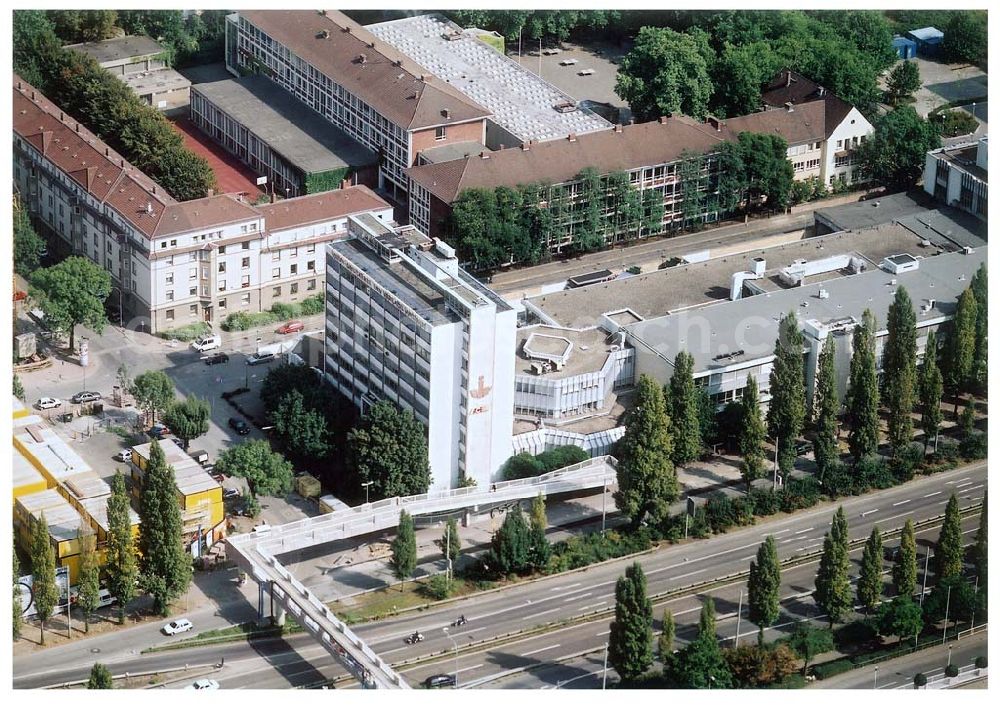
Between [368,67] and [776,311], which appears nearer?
[776,311]

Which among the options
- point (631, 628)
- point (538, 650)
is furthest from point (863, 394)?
point (538, 650)

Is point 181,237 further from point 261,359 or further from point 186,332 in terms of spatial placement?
point 261,359

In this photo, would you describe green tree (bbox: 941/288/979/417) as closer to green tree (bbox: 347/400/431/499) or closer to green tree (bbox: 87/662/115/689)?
green tree (bbox: 347/400/431/499)

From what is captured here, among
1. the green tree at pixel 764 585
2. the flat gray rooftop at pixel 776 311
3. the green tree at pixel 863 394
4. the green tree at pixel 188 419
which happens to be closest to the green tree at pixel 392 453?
the green tree at pixel 188 419

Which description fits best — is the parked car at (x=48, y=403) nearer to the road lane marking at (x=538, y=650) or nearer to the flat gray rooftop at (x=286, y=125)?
the flat gray rooftop at (x=286, y=125)

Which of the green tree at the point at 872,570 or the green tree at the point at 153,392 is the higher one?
the green tree at the point at 153,392

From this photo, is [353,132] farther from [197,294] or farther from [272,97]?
[197,294]
